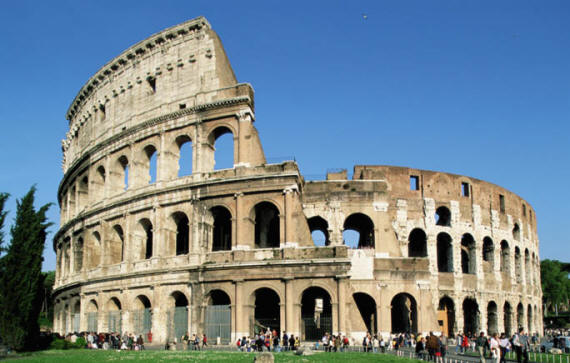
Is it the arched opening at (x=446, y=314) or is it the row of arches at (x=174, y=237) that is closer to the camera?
the row of arches at (x=174, y=237)

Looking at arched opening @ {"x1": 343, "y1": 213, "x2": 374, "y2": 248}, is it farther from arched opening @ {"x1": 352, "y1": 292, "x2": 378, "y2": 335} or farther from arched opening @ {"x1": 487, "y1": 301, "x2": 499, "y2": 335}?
arched opening @ {"x1": 487, "y1": 301, "x2": 499, "y2": 335}

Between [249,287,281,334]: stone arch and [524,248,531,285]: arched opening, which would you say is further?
[524,248,531,285]: arched opening

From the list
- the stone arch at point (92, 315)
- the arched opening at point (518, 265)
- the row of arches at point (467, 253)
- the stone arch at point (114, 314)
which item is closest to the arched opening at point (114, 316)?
the stone arch at point (114, 314)

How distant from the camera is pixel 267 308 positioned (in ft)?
94.4

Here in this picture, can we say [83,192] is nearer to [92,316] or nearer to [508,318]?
[92,316]

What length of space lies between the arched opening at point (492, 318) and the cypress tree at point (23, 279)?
88.3 ft

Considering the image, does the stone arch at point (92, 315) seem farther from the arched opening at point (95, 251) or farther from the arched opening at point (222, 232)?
the arched opening at point (222, 232)

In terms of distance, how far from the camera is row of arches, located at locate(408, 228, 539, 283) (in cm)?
3497

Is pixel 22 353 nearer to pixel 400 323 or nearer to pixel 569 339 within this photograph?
pixel 400 323

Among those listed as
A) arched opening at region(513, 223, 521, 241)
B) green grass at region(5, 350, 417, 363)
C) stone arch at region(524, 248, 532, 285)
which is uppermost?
arched opening at region(513, 223, 521, 241)

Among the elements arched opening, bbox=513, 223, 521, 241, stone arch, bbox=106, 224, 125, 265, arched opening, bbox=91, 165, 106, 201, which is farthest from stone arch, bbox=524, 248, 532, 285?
arched opening, bbox=91, 165, 106, 201

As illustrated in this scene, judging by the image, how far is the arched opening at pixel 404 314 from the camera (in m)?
29.7

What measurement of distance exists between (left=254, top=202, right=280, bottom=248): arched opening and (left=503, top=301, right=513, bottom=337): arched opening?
701 inches

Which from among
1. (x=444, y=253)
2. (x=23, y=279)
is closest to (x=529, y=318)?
(x=444, y=253)
